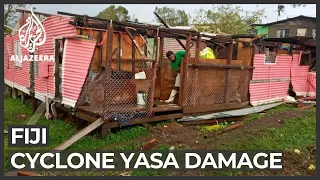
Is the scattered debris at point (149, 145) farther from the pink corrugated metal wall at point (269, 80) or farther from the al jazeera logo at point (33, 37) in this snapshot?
the pink corrugated metal wall at point (269, 80)

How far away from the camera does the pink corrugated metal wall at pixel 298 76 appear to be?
40.9 ft

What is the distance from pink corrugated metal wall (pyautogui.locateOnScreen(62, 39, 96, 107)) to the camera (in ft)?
24.6

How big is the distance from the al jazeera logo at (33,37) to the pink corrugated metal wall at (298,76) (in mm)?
9466

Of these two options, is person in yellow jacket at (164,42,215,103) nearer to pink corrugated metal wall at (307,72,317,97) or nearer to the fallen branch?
the fallen branch

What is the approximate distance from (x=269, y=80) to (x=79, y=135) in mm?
7699

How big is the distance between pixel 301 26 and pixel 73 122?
31630 mm

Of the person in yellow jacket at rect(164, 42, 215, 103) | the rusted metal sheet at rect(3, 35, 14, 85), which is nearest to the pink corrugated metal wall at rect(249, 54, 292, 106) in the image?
the person in yellow jacket at rect(164, 42, 215, 103)

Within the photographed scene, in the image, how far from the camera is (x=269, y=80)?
11281 mm

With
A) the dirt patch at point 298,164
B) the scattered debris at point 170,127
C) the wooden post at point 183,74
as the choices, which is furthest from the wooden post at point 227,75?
the dirt patch at point 298,164

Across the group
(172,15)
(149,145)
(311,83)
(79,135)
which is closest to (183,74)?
(149,145)

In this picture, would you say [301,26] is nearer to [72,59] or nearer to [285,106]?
[285,106]

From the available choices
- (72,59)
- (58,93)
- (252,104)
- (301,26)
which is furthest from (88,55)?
(301,26)

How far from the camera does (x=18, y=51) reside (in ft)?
41.4

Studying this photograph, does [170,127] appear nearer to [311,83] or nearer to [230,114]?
[230,114]
